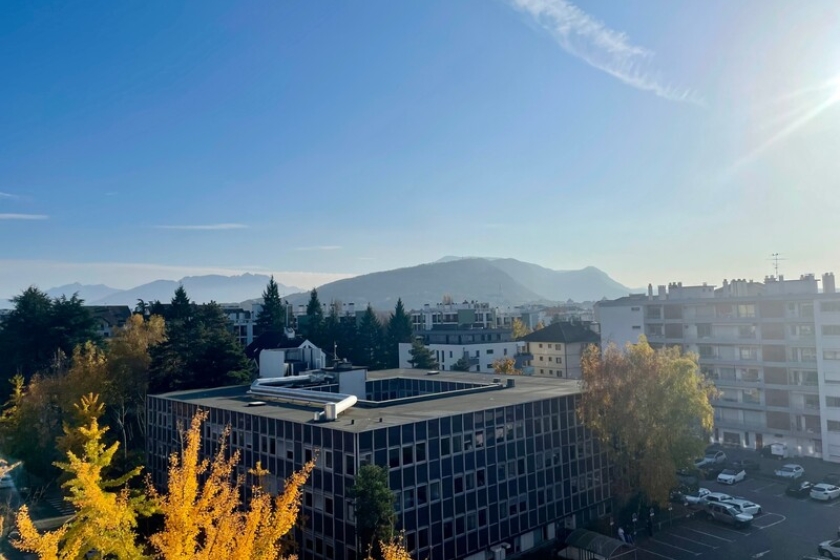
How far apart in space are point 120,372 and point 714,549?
45955 millimetres

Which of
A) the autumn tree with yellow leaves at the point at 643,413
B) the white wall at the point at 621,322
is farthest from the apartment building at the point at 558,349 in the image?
the autumn tree with yellow leaves at the point at 643,413

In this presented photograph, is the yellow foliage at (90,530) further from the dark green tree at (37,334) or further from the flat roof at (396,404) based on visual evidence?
the dark green tree at (37,334)

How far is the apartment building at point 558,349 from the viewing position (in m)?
78.8

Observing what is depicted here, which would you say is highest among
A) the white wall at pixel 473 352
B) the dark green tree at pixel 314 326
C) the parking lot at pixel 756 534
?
the dark green tree at pixel 314 326

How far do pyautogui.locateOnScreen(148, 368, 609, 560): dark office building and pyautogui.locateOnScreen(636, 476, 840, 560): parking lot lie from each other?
415cm

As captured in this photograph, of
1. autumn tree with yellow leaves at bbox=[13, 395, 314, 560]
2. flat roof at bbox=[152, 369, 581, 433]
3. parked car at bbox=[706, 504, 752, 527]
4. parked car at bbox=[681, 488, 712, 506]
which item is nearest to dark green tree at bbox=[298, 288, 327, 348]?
flat roof at bbox=[152, 369, 581, 433]

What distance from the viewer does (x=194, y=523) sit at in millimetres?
10406

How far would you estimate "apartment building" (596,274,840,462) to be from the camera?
48.1 meters

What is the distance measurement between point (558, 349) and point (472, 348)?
1225 centimetres

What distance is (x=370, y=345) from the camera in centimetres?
8450

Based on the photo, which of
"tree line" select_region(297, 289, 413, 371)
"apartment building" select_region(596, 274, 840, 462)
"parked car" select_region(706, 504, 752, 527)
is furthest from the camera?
"tree line" select_region(297, 289, 413, 371)

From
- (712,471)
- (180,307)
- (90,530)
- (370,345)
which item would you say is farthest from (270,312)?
(90,530)

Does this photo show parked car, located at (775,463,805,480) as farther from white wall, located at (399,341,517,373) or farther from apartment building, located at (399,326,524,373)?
white wall, located at (399,341,517,373)

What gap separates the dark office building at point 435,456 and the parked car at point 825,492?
53.0 ft
